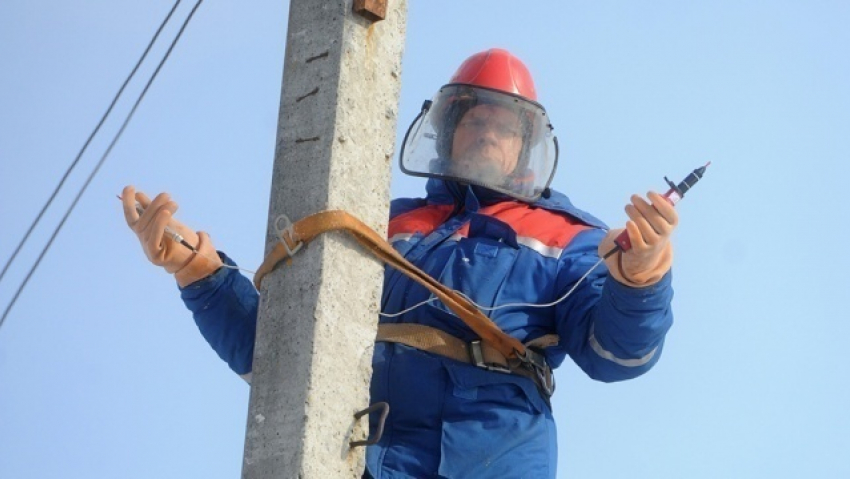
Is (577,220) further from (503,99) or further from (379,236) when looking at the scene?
(379,236)

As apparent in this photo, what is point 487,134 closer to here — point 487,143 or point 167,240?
point 487,143

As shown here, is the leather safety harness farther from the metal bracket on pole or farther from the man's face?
the man's face

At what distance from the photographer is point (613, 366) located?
598 cm

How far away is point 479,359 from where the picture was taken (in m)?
5.96

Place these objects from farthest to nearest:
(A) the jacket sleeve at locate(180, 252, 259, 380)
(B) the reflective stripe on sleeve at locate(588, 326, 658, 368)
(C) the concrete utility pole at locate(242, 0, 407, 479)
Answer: (A) the jacket sleeve at locate(180, 252, 259, 380)
(B) the reflective stripe on sleeve at locate(588, 326, 658, 368)
(C) the concrete utility pole at locate(242, 0, 407, 479)

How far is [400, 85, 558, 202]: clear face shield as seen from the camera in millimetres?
6688

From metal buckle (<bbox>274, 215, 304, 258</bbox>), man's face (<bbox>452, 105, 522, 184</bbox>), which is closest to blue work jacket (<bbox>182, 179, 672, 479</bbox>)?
man's face (<bbox>452, 105, 522, 184</bbox>)

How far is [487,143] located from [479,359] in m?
1.11

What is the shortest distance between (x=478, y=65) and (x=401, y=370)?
1.59 m

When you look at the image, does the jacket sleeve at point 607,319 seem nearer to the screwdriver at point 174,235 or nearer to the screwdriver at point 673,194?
the screwdriver at point 673,194

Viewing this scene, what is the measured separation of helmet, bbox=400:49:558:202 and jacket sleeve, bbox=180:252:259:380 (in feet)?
3.28

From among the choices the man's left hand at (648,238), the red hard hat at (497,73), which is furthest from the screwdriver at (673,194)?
the red hard hat at (497,73)

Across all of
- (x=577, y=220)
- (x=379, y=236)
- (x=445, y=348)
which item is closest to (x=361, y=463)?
(x=379, y=236)

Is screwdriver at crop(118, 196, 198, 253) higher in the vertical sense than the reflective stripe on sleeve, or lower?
lower
